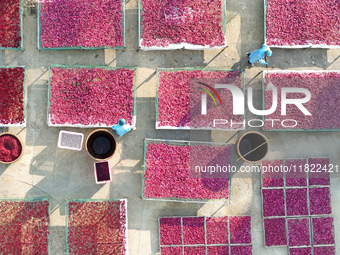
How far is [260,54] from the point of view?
22.4 feet

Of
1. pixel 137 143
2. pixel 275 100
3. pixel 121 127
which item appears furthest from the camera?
pixel 137 143

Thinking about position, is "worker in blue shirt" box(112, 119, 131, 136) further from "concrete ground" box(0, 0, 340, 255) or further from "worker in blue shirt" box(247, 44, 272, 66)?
"worker in blue shirt" box(247, 44, 272, 66)

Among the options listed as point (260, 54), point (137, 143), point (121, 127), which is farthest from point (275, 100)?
point (121, 127)

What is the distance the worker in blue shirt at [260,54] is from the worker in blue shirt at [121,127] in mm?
3453

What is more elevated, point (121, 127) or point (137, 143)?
point (121, 127)

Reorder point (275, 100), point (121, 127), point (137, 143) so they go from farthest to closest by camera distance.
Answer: point (137, 143) < point (275, 100) < point (121, 127)

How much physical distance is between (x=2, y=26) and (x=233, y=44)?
5.79 metres

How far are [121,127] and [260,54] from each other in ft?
12.0

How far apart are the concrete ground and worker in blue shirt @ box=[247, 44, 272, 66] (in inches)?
15.5

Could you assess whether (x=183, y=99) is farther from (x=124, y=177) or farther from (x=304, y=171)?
(x=304, y=171)

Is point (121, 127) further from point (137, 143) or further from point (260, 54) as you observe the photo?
point (260, 54)

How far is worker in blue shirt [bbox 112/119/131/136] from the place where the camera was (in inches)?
263

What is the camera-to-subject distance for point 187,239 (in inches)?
287

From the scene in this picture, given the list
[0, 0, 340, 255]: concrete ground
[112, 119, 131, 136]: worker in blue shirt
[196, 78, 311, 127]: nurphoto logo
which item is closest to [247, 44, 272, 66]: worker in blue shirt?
[0, 0, 340, 255]: concrete ground
